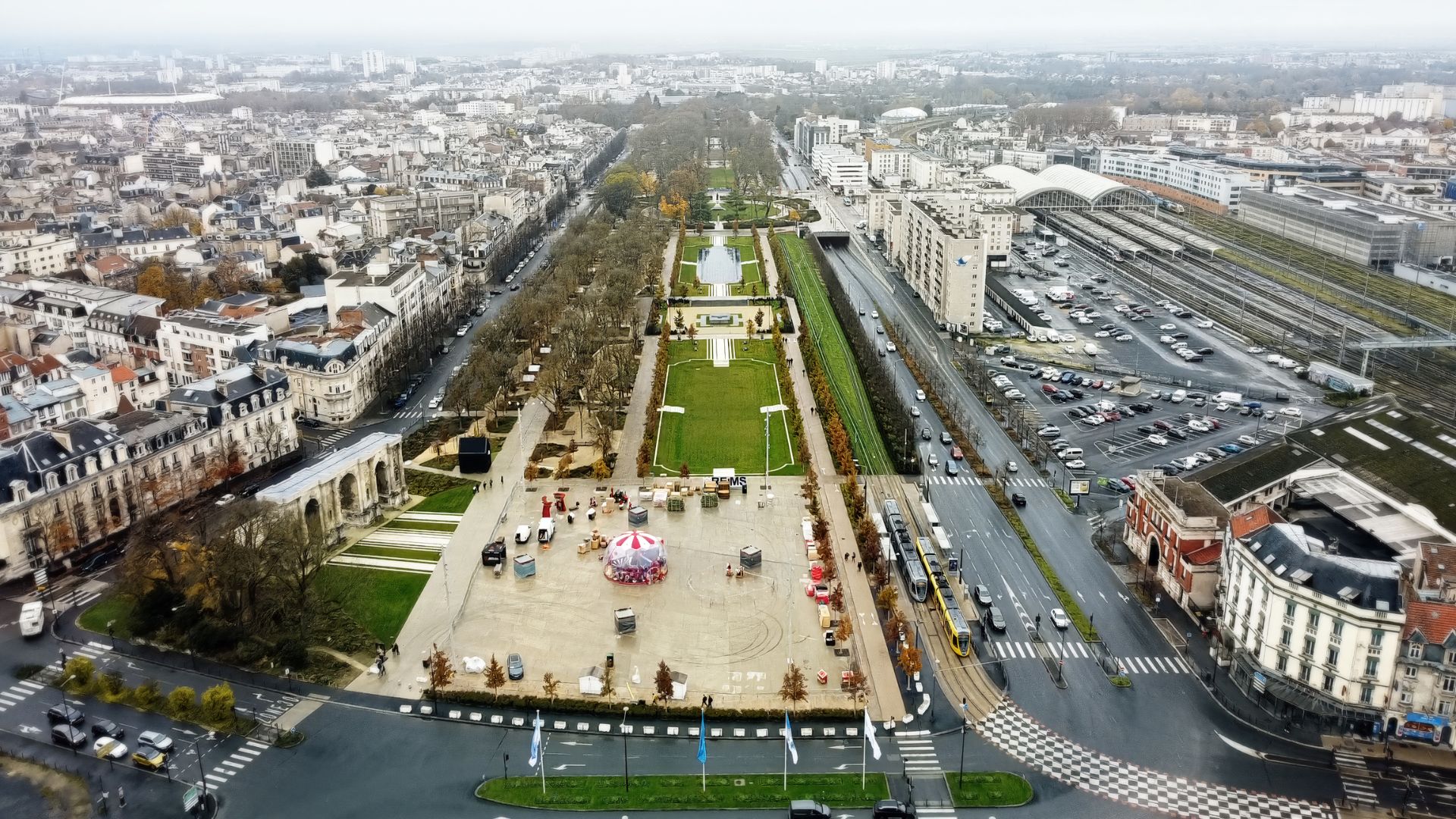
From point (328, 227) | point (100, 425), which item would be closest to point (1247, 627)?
point (100, 425)

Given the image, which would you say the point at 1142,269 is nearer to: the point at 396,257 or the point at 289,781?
the point at 396,257

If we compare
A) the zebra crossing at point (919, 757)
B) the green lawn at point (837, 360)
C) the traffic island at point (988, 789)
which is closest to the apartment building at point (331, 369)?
the green lawn at point (837, 360)

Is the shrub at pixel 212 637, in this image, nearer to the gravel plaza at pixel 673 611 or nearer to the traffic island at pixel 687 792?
the gravel plaza at pixel 673 611

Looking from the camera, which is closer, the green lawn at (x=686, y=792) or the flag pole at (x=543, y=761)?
the green lawn at (x=686, y=792)

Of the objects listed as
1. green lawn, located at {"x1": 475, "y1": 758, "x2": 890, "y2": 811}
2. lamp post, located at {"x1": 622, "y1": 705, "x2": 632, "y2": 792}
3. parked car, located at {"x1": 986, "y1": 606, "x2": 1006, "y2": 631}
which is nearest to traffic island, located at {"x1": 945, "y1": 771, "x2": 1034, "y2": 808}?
green lawn, located at {"x1": 475, "y1": 758, "x2": 890, "y2": 811}

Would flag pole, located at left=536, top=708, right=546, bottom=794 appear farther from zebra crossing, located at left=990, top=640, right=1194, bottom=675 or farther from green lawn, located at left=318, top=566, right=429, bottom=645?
zebra crossing, located at left=990, top=640, right=1194, bottom=675

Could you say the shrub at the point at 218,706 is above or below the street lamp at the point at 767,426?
below

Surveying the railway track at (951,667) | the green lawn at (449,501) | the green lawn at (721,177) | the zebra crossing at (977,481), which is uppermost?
the green lawn at (721,177)
